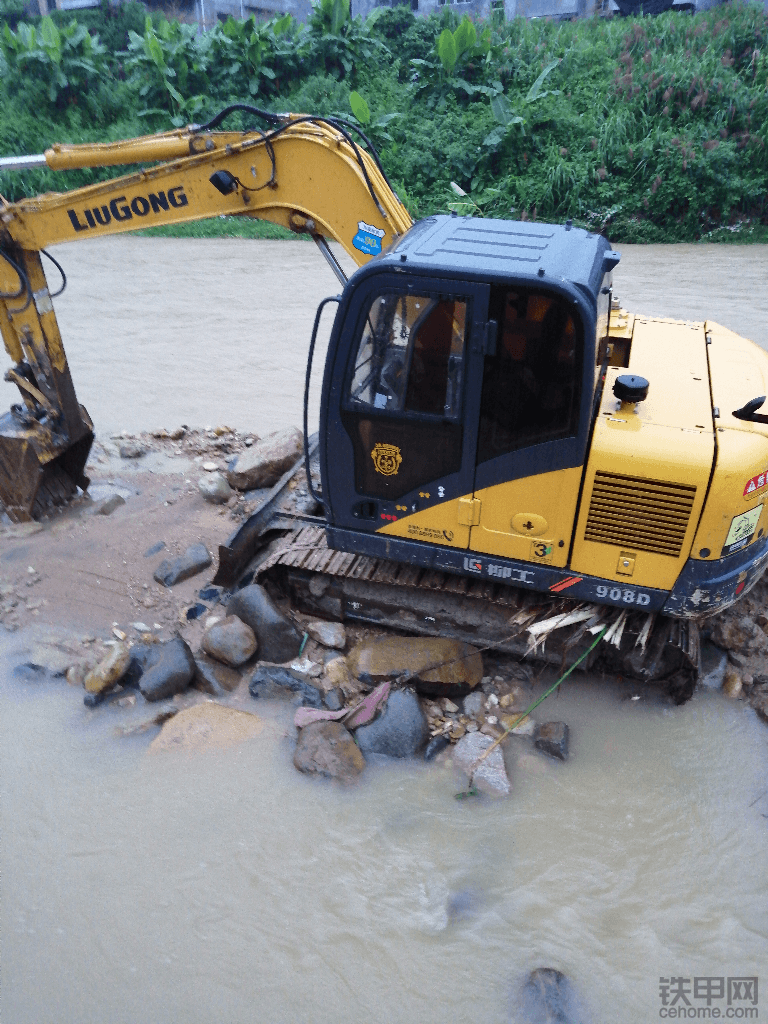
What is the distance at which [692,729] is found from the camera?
14.6 ft

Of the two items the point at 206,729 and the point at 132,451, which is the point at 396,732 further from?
the point at 132,451

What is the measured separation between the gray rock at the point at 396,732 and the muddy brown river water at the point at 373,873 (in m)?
0.11

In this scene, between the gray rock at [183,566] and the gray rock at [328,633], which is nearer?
the gray rock at [328,633]

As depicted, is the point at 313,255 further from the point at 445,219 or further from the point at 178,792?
the point at 178,792

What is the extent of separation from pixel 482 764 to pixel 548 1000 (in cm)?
121

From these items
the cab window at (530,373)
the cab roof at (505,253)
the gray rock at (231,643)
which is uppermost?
the cab roof at (505,253)

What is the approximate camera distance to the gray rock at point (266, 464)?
6.14m

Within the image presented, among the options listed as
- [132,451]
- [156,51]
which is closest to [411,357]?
[132,451]

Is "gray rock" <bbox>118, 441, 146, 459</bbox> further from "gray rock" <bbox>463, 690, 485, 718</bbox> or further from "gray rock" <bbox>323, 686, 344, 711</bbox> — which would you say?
"gray rock" <bbox>463, 690, 485, 718</bbox>

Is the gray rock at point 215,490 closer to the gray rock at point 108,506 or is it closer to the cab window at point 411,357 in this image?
the gray rock at point 108,506

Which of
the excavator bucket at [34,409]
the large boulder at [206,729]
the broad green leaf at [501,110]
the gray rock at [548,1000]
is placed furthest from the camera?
the broad green leaf at [501,110]

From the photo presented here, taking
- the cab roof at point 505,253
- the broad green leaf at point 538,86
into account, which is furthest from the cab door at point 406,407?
the broad green leaf at point 538,86

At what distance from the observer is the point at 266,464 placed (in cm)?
614

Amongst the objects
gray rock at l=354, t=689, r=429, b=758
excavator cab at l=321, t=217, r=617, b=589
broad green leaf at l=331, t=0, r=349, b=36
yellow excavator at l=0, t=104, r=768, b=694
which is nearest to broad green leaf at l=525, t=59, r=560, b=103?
broad green leaf at l=331, t=0, r=349, b=36
